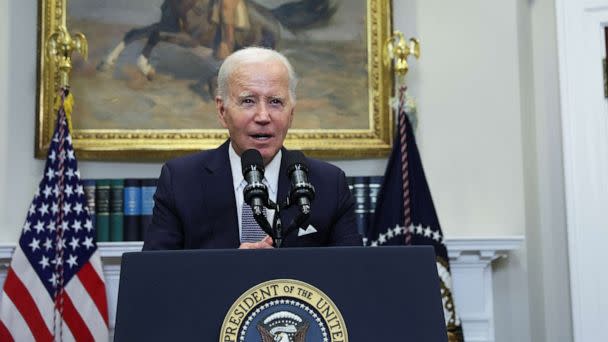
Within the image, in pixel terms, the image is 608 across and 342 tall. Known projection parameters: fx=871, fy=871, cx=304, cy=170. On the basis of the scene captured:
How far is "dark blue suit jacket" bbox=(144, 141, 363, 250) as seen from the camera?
8.90 feet

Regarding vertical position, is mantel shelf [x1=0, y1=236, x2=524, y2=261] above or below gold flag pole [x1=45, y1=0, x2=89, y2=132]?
below

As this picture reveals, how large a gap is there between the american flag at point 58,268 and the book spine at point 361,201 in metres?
1.56

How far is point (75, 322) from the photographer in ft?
16.3

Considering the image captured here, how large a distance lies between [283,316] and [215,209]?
88 cm

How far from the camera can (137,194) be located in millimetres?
5246

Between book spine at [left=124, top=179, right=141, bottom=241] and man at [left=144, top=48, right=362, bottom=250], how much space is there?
242cm

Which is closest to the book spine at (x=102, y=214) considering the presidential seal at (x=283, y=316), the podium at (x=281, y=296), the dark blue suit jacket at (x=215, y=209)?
the dark blue suit jacket at (x=215, y=209)

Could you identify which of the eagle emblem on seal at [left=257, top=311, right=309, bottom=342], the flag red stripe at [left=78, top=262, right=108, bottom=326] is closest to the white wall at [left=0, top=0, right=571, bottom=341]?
the flag red stripe at [left=78, top=262, right=108, bottom=326]

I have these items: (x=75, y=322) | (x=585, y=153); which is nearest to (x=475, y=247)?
(x=585, y=153)

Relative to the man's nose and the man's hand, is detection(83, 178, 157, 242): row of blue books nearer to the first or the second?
the man's nose

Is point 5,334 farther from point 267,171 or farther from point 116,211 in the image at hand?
point 267,171

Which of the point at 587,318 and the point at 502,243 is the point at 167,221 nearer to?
the point at 502,243

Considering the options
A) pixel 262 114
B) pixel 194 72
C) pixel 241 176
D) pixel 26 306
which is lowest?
pixel 26 306

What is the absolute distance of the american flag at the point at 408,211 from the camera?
5.08 meters
